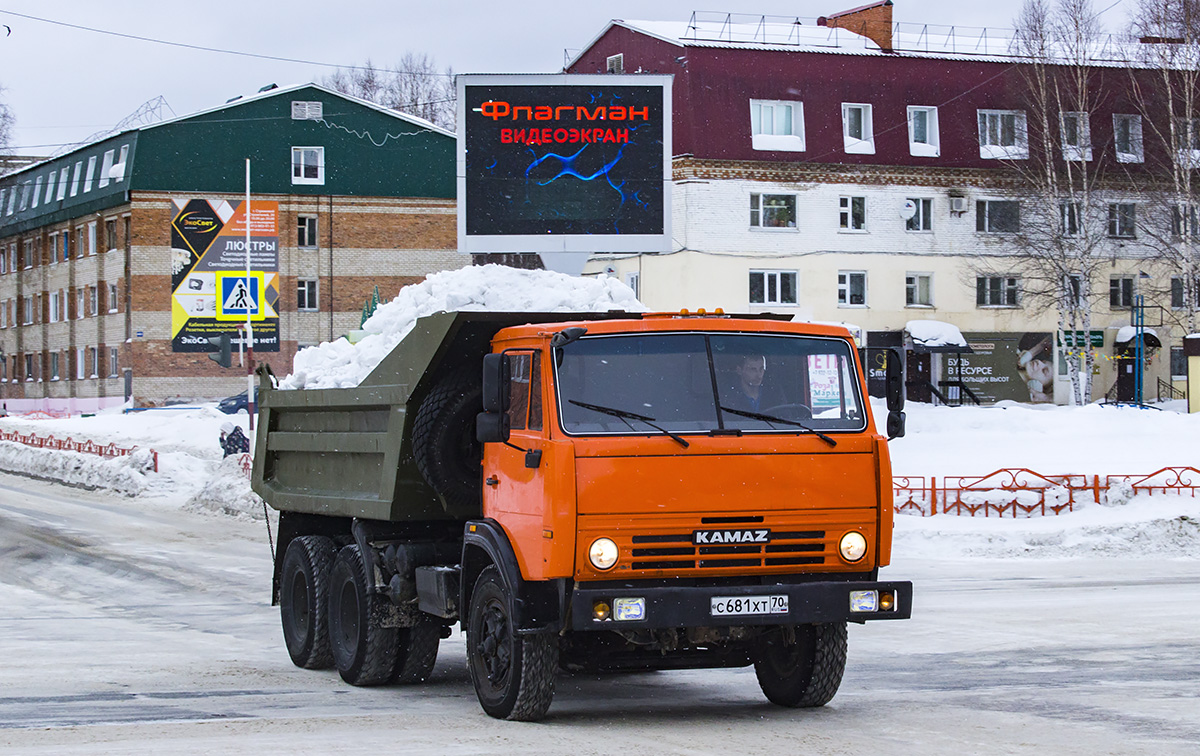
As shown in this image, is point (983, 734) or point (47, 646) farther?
point (47, 646)

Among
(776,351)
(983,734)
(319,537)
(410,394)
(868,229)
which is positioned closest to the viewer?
(983,734)

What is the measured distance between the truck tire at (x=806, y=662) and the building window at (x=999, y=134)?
1626 inches

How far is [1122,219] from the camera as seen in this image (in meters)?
48.7

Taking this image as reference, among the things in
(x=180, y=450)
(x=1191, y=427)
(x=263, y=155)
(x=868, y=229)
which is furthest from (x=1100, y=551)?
(x=263, y=155)

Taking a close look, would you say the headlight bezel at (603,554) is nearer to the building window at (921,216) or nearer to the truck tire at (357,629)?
the truck tire at (357,629)

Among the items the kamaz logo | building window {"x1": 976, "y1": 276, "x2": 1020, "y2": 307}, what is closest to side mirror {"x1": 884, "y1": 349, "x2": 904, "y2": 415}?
the kamaz logo

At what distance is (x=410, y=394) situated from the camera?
9.16 meters

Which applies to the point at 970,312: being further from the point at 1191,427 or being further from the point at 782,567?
the point at 782,567

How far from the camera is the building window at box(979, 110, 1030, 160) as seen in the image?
47.6 metres

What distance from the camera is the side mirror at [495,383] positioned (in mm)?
8070

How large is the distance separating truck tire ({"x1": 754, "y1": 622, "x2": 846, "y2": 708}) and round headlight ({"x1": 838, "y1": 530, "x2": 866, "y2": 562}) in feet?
1.89

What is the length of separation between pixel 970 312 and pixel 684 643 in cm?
4206

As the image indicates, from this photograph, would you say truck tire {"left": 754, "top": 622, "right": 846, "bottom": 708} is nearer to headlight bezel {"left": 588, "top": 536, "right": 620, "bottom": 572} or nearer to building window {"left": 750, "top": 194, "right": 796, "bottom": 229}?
headlight bezel {"left": 588, "top": 536, "right": 620, "bottom": 572}

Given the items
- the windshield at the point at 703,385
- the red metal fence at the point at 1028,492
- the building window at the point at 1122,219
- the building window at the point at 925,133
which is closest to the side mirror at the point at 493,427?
the windshield at the point at 703,385
